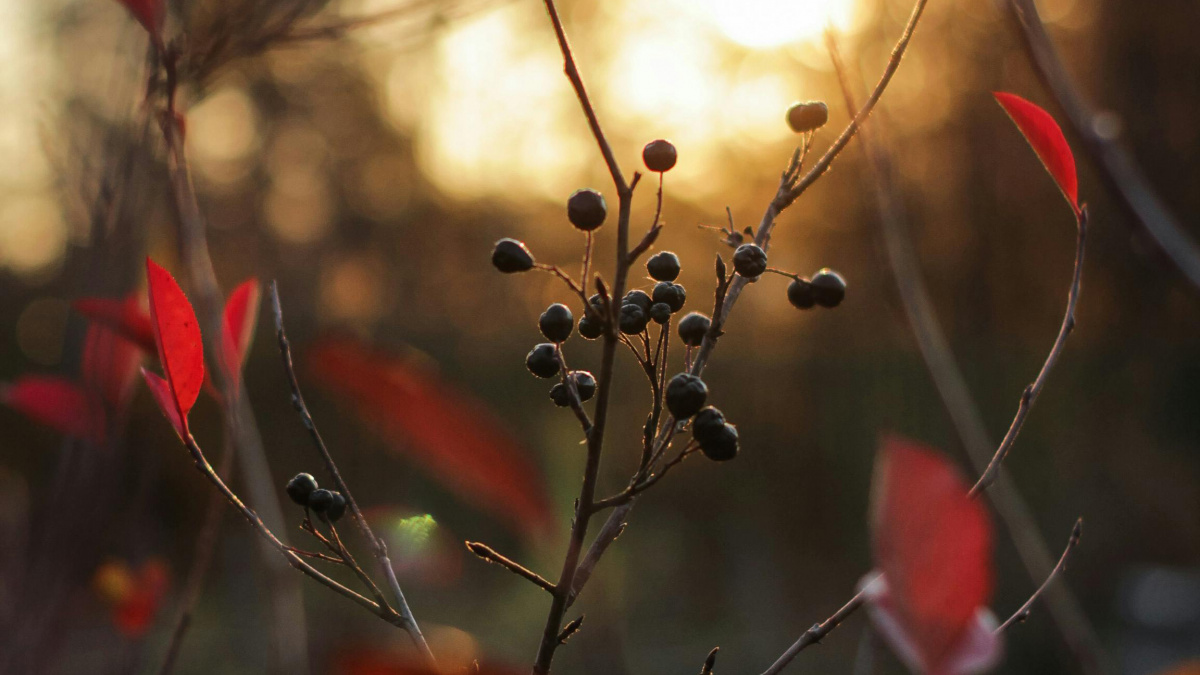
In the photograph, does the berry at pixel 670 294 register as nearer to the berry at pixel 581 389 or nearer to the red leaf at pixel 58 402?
the berry at pixel 581 389

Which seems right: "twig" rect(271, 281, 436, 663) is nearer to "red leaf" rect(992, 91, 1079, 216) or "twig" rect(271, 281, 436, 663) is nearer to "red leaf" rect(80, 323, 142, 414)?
"red leaf" rect(80, 323, 142, 414)

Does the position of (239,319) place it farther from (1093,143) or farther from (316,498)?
(1093,143)

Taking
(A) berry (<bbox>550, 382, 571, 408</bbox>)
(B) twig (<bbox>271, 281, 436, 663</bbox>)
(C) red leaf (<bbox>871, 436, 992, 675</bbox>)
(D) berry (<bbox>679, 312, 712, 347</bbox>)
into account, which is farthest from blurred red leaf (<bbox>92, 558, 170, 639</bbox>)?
(C) red leaf (<bbox>871, 436, 992, 675</bbox>)

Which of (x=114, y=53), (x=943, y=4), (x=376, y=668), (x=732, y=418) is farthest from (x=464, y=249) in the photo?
(x=376, y=668)

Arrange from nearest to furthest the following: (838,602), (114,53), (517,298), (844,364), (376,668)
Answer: (376,668) → (114,53) → (838,602) → (844,364) → (517,298)

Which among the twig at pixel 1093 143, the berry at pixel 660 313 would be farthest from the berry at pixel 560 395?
the twig at pixel 1093 143

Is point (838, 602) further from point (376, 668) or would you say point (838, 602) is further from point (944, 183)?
point (376, 668)
